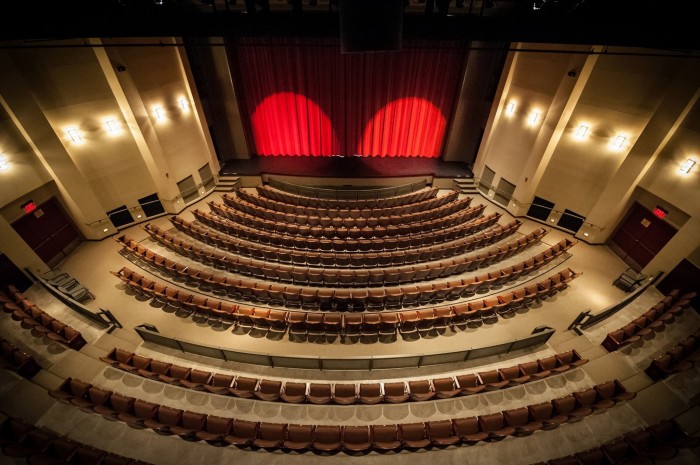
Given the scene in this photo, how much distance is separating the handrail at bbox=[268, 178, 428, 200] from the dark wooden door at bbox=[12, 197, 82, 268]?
21.5 ft

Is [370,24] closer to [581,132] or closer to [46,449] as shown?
[581,132]

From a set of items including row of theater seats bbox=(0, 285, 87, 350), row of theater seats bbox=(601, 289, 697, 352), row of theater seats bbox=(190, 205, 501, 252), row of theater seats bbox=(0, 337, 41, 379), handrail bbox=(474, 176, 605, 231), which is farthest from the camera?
handrail bbox=(474, 176, 605, 231)

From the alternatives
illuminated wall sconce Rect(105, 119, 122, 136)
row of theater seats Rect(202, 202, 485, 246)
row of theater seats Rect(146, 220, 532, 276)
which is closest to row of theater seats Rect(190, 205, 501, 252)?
row of theater seats Rect(202, 202, 485, 246)

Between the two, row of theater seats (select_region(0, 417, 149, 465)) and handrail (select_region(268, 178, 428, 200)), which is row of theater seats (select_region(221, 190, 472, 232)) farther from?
row of theater seats (select_region(0, 417, 149, 465))

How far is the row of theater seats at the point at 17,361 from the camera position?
5922 mm

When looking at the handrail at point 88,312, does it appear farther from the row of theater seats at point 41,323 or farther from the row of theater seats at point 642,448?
the row of theater seats at point 642,448

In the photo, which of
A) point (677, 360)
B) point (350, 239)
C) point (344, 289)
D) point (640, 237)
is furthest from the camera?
point (350, 239)

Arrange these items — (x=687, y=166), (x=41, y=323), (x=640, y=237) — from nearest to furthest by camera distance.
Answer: (x=41, y=323) → (x=687, y=166) → (x=640, y=237)

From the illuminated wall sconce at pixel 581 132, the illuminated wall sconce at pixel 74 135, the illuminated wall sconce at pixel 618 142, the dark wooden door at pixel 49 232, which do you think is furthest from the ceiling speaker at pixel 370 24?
the dark wooden door at pixel 49 232

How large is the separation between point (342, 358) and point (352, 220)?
15.8ft

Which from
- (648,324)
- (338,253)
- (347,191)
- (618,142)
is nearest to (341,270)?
(338,253)

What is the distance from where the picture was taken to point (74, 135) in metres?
8.33

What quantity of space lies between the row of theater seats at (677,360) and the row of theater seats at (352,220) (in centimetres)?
564

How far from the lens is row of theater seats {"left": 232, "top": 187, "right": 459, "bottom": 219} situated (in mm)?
10664
